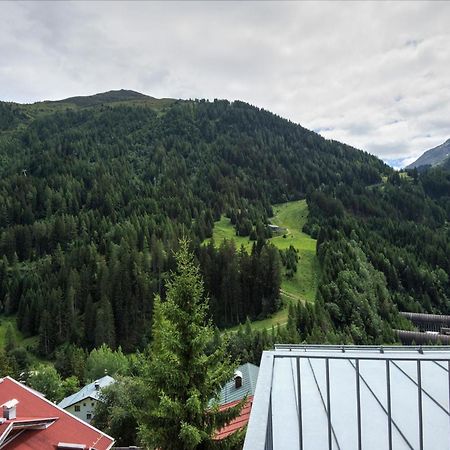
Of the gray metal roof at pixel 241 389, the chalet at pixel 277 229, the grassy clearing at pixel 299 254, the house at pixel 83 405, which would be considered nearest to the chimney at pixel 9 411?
the gray metal roof at pixel 241 389

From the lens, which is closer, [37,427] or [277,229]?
[37,427]

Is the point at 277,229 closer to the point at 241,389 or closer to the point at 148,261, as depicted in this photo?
the point at 148,261

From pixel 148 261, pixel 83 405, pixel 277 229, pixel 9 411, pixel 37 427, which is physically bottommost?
pixel 83 405

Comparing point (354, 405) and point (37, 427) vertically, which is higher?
point (354, 405)

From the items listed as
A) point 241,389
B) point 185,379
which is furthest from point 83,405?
point 185,379

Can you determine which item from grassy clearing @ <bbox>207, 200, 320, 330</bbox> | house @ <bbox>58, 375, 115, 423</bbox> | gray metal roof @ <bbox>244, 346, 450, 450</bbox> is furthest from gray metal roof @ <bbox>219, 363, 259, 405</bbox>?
grassy clearing @ <bbox>207, 200, 320, 330</bbox>

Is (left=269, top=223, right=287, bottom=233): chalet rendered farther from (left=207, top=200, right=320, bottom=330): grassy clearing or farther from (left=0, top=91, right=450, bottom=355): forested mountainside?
(left=0, top=91, right=450, bottom=355): forested mountainside

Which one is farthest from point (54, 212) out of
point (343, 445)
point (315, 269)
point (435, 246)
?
point (343, 445)
